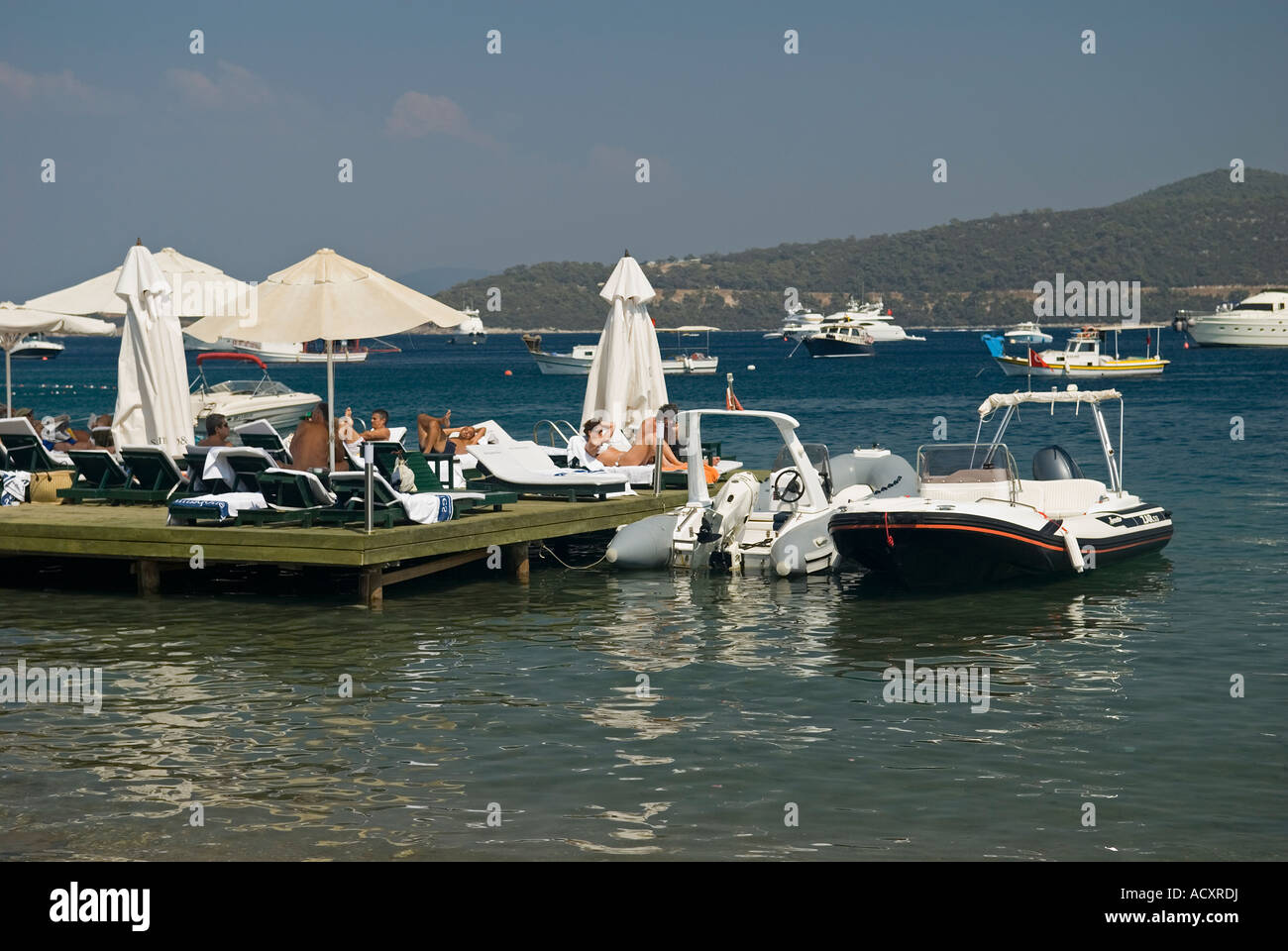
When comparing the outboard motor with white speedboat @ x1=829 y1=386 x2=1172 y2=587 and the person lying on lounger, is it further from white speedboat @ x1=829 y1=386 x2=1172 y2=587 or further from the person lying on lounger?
the person lying on lounger

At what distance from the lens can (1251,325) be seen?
11825cm

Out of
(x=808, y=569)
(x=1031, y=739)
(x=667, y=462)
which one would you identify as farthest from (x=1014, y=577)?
(x=1031, y=739)

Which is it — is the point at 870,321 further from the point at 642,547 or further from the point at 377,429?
the point at 642,547

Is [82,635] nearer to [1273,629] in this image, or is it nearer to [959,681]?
[959,681]

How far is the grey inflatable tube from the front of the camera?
16281 millimetres

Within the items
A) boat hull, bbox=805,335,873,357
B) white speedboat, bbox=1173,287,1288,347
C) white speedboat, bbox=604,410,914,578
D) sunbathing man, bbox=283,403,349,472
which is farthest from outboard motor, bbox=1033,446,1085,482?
boat hull, bbox=805,335,873,357

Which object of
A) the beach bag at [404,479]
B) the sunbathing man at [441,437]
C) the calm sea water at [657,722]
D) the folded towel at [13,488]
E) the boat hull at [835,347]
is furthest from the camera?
the boat hull at [835,347]

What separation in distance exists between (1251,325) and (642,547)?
114 m

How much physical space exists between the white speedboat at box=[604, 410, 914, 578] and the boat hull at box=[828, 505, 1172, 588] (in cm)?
70

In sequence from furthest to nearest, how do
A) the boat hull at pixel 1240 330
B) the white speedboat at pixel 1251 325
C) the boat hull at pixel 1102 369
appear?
the boat hull at pixel 1240 330
the white speedboat at pixel 1251 325
the boat hull at pixel 1102 369

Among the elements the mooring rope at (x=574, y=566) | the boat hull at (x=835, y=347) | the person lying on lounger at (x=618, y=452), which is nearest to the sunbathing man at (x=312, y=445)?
the mooring rope at (x=574, y=566)

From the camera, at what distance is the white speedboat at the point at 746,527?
16.1 metres

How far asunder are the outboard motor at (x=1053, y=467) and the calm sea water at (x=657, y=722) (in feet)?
4.07

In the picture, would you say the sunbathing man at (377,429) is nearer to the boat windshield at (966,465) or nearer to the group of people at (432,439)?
the group of people at (432,439)
